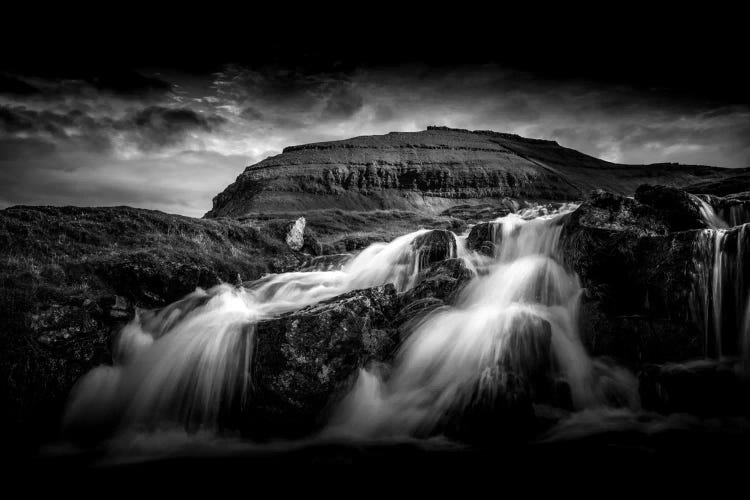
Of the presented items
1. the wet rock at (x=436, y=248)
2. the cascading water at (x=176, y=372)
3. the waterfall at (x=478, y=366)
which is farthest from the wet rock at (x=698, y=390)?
the wet rock at (x=436, y=248)

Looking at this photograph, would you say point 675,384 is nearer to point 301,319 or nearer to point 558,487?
point 558,487

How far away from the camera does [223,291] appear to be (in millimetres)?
11945

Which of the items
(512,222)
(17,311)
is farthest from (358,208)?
(17,311)

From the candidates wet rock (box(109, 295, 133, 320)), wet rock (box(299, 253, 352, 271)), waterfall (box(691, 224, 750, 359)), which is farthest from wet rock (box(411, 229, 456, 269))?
wet rock (box(109, 295, 133, 320))

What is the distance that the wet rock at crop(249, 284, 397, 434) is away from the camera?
26.9ft

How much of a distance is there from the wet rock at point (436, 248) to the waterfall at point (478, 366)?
4.72 m

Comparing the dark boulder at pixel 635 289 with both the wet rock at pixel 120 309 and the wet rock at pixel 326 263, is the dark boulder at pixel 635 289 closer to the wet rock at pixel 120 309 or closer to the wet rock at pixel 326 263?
the wet rock at pixel 326 263

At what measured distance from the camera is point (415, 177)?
12575 cm

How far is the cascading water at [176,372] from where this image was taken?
8688mm

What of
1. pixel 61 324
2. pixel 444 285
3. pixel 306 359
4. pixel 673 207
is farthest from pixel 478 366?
pixel 61 324

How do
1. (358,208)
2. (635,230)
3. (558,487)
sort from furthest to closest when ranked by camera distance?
1. (358,208)
2. (635,230)
3. (558,487)

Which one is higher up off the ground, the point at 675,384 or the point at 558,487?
the point at 675,384

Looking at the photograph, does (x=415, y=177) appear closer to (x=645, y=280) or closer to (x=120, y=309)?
(x=645, y=280)

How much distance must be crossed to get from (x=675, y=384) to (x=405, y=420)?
5455 millimetres
